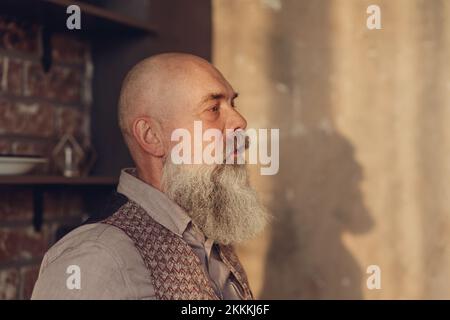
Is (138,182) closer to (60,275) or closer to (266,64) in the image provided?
(60,275)

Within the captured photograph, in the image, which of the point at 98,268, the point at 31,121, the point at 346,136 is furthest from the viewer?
the point at 346,136

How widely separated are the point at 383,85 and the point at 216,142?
696 mm

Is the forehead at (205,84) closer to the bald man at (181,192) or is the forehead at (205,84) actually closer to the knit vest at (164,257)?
the bald man at (181,192)

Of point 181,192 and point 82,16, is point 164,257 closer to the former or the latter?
point 181,192

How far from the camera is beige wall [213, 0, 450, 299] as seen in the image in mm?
1648

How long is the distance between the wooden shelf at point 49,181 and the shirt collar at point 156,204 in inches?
10.4

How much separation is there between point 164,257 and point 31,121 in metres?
0.77

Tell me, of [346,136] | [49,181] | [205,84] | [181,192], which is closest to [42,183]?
[49,181]

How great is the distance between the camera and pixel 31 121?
1.64m

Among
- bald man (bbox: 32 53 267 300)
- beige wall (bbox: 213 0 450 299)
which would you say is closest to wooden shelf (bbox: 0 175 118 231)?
bald man (bbox: 32 53 267 300)

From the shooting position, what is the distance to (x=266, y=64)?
74.7 inches

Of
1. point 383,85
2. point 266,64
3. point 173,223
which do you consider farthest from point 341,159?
point 173,223

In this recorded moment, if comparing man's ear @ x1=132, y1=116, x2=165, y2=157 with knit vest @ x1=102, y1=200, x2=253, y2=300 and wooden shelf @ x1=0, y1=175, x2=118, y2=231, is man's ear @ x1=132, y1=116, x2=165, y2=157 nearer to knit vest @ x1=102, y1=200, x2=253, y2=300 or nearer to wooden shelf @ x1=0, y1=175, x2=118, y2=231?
knit vest @ x1=102, y1=200, x2=253, y2=300
